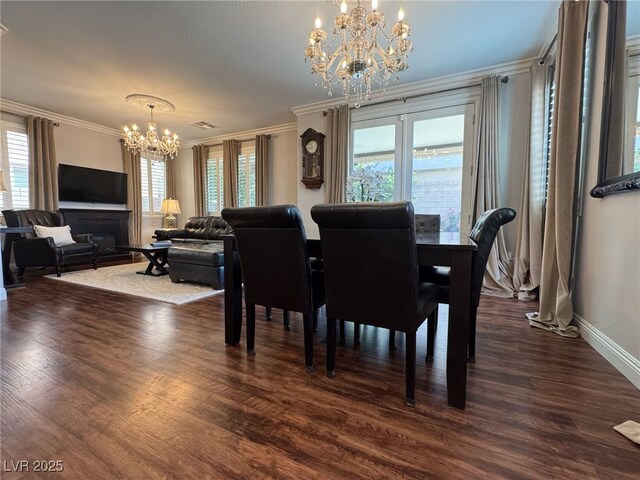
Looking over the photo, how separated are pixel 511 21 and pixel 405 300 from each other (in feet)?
9.90

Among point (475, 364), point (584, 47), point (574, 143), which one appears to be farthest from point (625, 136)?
point (475, 364)

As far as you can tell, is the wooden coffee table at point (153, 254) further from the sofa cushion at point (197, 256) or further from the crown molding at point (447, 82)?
the crown molding at point (447, 82)

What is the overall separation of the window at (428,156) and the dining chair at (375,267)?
2350mm

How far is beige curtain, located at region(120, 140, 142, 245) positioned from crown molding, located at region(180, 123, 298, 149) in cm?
121

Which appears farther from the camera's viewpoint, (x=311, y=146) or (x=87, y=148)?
(x=87, y=148)

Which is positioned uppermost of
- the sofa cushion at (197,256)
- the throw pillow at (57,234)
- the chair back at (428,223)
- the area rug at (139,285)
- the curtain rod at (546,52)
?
the curtain rod at (546,52)

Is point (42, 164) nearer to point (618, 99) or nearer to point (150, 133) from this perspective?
point (150, 133)

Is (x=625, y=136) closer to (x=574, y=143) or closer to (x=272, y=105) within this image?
(x=574, y=143)

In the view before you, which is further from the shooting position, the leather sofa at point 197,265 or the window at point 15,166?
the window at point 15,166

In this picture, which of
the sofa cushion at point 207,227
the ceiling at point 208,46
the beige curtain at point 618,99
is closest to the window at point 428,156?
the ceiling at point 208,46

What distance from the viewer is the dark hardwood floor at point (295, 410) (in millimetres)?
1026

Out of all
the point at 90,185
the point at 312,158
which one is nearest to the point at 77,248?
the point at 90,185

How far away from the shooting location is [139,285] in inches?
146

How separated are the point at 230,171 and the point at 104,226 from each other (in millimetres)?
2720
